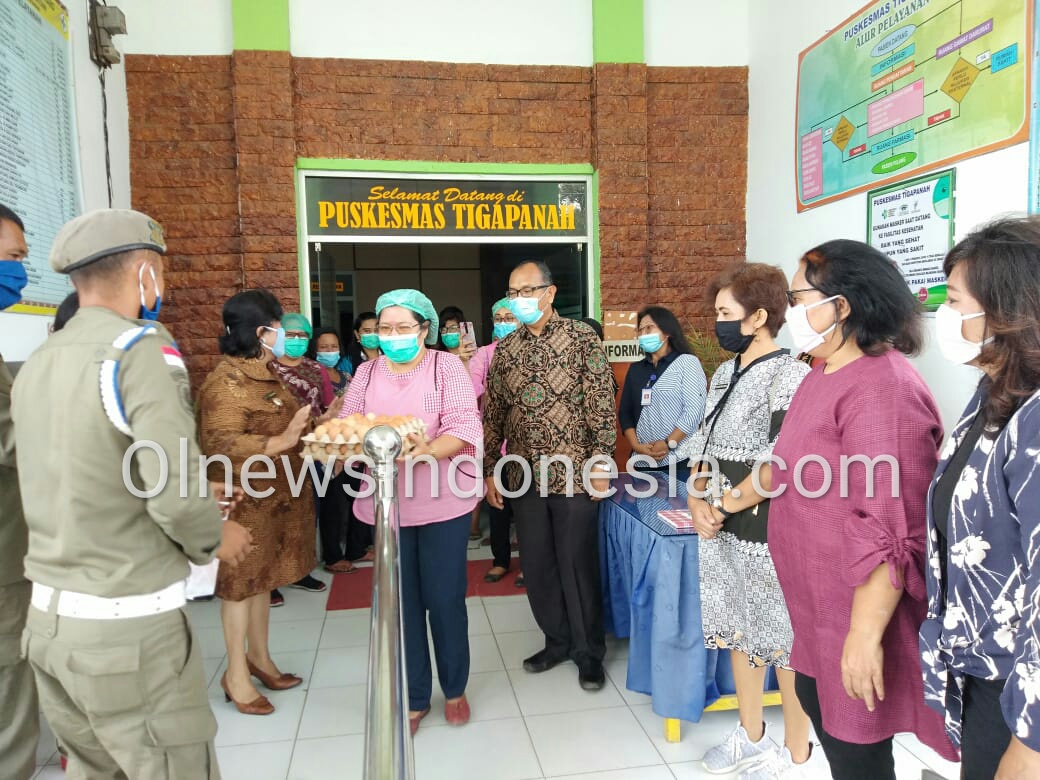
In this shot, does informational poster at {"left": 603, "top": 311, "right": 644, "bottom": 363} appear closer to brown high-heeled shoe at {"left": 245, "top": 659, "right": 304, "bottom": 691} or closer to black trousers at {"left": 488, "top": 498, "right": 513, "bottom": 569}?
black trousers at {"left": 488, "top": 498, "right": 513, "bottom": 569}

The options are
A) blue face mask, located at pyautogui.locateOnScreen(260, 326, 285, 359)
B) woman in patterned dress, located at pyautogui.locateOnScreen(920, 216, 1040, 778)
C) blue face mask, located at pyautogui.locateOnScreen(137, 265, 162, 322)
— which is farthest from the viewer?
blue face mask, located at pyautogui.locateOnScreen(260, 326, 285, 359)

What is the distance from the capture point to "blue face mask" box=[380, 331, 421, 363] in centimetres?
217

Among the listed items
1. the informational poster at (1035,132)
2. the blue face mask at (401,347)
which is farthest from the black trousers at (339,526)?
the informational poster at (1035,132)

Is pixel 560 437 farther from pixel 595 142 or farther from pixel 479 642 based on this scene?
pixel 595 142

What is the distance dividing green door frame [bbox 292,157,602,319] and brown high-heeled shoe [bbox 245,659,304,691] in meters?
2.32

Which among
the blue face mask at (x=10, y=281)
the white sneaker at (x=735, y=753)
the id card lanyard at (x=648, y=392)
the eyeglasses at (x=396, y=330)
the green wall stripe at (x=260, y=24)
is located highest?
the green wall stripe at (x=260, y=24)

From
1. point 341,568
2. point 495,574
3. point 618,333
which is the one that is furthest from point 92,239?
point 618,333

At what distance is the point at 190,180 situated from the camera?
407cm

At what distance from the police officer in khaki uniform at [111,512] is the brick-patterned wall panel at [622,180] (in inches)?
137

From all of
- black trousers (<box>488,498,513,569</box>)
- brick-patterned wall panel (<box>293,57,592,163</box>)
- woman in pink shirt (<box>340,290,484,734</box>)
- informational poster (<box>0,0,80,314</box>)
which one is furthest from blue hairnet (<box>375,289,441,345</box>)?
brick-patterned wall panel (<box>293,57,592,163</box>)

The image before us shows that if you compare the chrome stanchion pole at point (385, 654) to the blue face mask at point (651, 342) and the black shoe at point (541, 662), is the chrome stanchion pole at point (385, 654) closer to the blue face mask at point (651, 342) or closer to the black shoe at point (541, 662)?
the black shoe at point (541, 662)

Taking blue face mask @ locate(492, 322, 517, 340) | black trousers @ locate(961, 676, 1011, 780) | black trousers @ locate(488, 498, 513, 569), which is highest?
blue face mask @ locate(492, 322, 517, 340)

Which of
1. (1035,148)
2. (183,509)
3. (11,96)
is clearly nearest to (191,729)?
(183,509)

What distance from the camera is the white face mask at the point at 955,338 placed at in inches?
43.4
